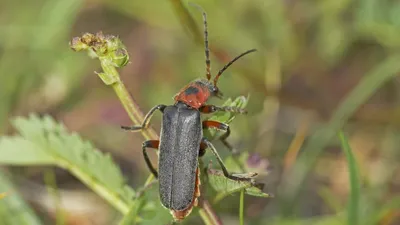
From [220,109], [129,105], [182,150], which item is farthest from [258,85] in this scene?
[129,105]

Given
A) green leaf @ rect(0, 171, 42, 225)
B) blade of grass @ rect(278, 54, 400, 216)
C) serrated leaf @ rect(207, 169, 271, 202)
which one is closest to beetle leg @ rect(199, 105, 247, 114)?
serrated leaf @ rect(207, 169, 271, 202)

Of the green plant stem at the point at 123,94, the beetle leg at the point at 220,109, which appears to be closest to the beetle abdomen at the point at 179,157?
the beetle leg at the point at 220,109

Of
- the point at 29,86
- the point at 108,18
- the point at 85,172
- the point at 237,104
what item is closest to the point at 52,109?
the point at 29,86

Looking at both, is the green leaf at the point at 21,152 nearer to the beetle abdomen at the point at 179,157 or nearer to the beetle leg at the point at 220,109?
the beetle abdomen at the point at 179,157

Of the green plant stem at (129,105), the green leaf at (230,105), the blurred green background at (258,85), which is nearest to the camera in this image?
the green plant stem at (129,105)

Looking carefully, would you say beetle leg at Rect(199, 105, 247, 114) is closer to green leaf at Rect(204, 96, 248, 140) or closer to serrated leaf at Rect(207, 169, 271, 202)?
green leaf at Rect(204, 96, 248, 140)

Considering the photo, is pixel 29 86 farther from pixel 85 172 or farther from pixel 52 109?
pixel 85 172
